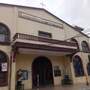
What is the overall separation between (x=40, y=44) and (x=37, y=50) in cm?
66

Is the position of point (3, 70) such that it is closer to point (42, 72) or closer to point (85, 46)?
point (42, 72)

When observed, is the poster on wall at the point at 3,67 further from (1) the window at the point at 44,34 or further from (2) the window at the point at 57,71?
(2) the window at the point at 57,71

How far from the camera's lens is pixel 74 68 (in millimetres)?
18000

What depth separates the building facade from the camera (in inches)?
501

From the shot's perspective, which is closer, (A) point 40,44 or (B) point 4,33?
(B) point 4,33

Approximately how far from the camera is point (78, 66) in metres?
18.8

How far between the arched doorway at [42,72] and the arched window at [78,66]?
3680 mm

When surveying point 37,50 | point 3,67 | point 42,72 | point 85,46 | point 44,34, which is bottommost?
point 42,72

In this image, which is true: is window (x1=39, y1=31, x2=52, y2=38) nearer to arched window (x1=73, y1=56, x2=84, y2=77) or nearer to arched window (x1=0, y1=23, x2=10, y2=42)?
arched window (x1=0, y1=23, x2=10, y2=42)

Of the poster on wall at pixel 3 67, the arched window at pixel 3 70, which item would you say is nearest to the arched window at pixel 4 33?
the arched window at pixel 3 70

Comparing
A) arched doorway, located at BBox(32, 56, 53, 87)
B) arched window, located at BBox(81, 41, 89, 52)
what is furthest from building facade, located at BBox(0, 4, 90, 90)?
arched window, located at BBox(81, 41, 89, 52)

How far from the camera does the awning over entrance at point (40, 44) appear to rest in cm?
1245

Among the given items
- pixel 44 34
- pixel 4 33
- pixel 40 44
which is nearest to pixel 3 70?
pixel 4 33

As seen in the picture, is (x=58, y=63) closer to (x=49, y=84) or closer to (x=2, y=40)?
(x=49, y=84)
